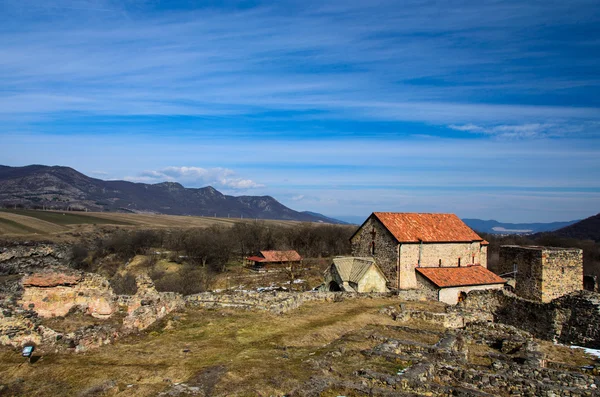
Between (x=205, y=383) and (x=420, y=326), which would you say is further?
(x=420, y=326)

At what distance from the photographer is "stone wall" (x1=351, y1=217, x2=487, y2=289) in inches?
1260

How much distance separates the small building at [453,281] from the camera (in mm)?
30141

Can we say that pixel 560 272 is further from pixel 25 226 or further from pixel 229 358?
pixel 25 226

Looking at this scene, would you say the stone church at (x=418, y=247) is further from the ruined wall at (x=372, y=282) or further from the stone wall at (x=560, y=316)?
the stone wall at (x=560, y=316)

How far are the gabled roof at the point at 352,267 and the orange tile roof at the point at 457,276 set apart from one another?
11.7ft

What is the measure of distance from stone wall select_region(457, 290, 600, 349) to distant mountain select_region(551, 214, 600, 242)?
9658cm

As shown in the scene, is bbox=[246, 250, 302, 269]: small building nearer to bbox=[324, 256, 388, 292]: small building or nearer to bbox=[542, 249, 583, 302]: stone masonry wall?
bbox=[324, 256, 388, 292]: small building

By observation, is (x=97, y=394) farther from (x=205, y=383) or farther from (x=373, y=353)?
(x=373, y=353)

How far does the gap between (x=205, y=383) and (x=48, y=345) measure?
5.83 m

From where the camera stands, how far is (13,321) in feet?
43.8

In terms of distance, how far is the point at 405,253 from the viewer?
3203 cm

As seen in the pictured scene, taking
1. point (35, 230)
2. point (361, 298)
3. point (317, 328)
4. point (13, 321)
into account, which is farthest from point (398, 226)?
point (35, 230)

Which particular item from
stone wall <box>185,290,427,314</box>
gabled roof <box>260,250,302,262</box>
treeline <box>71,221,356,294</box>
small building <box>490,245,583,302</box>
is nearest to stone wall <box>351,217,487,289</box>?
small building <box>490,245,583,302</box>

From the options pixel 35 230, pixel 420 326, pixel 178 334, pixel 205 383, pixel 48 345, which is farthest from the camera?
pixel 35 230
